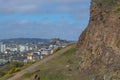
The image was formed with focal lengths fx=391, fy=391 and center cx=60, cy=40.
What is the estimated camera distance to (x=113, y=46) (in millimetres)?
38500

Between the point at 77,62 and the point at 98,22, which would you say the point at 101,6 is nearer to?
the point at 98,22

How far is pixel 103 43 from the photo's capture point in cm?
4025

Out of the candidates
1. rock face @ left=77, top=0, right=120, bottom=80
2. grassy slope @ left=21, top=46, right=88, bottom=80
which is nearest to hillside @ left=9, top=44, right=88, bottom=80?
grassy slope @ left=21, top=46, right=88, bottom=80

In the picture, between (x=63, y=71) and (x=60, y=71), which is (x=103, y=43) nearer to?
(x=63, y=71)

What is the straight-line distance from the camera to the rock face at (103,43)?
37.0m

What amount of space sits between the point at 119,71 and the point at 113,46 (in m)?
4.10

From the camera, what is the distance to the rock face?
3697cm

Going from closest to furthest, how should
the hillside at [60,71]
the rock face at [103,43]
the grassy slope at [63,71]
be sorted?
the rock face at [103,43] → the grassy slope at [63,71] → the hillside at [60,71]

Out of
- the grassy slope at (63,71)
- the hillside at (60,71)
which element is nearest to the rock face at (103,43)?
the grassy slope at (63,71)

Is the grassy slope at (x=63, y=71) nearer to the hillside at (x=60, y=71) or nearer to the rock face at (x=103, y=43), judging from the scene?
the hillside at (x=60, y=71)

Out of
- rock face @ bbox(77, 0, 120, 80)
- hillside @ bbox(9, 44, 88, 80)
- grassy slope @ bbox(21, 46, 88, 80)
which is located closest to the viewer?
rock face @ bbox(77, 0, 120, 80)

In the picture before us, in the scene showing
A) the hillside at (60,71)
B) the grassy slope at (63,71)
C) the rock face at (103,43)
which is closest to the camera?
the rock face at (103,43)

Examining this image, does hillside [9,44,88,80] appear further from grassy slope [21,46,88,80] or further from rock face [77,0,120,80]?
rock face [77,0,120,80]

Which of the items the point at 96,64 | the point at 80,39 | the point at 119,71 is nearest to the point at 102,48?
the point at 96,64
